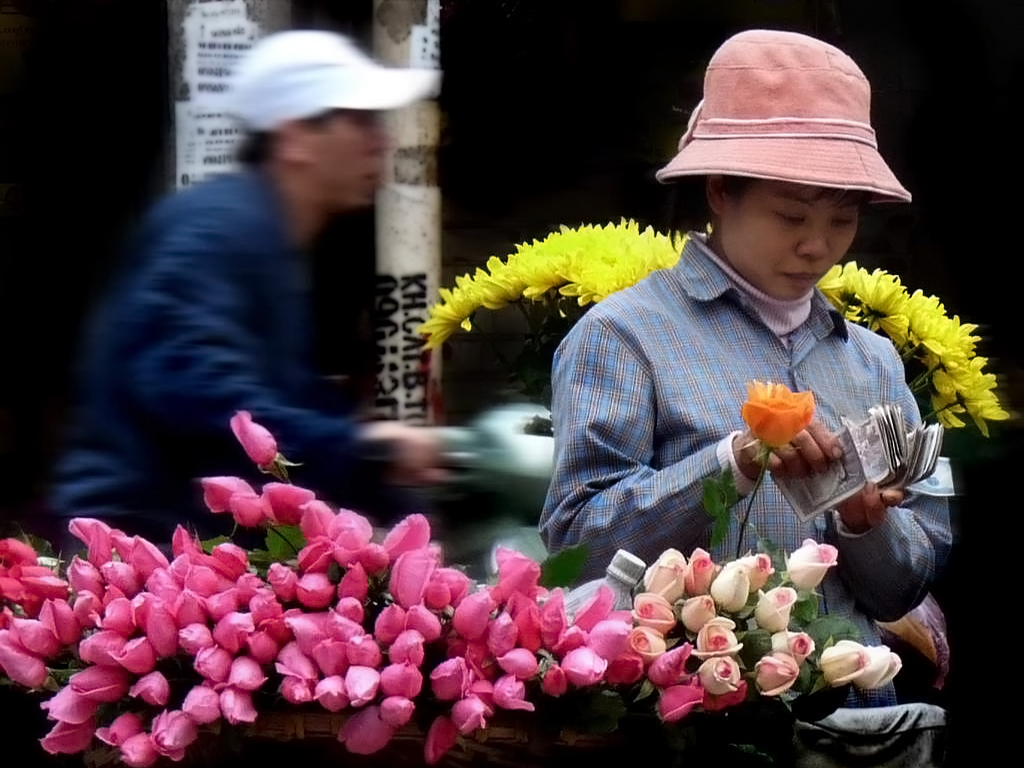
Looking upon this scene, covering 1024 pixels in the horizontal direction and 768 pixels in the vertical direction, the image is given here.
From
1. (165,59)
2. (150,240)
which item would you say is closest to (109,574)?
(150,240)

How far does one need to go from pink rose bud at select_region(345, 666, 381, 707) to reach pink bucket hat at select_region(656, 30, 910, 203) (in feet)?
2.56

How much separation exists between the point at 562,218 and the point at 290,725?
8.63ft

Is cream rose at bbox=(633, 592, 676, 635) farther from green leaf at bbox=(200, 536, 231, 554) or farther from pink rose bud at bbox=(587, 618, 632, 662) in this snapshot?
green leaf at bbox=(200, 536, 231, 554)

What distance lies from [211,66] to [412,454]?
4.73ft

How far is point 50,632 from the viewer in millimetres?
1519

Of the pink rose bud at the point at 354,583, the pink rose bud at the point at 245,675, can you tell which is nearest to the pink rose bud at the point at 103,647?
the pink rose bud at the point at 245,675

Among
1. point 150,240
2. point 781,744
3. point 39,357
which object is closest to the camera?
point 781,744

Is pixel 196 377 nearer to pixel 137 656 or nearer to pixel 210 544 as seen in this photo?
pixel 210 544

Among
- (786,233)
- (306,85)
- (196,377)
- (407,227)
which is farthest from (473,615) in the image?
(407,227)

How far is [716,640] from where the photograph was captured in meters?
1.49

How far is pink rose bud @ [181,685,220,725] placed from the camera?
1.43m

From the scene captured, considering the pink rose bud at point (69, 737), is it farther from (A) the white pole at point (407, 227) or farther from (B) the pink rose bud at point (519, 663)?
(A) the white pole at point (407, 227)

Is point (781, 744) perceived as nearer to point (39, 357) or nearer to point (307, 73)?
point (307, 73)

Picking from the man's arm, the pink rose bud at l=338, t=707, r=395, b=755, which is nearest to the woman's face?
the man's arm
